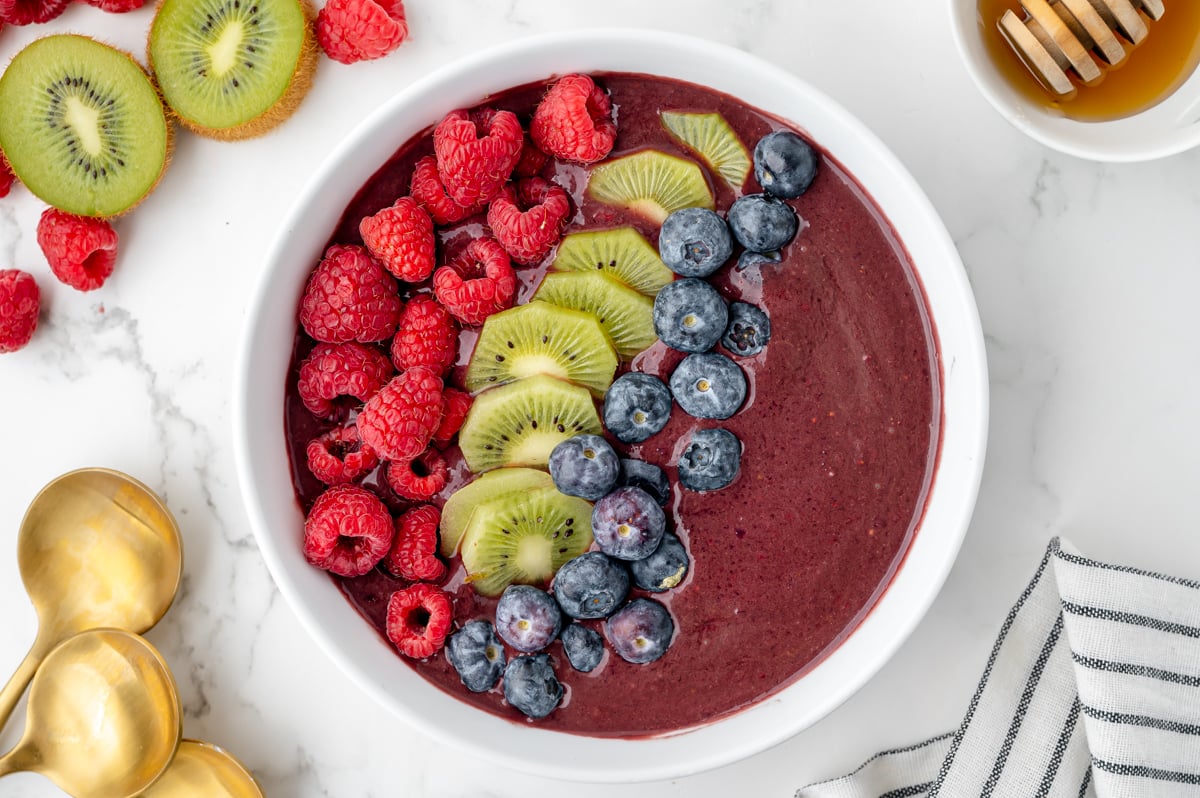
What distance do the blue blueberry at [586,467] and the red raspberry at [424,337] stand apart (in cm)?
29

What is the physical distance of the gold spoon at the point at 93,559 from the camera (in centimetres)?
220

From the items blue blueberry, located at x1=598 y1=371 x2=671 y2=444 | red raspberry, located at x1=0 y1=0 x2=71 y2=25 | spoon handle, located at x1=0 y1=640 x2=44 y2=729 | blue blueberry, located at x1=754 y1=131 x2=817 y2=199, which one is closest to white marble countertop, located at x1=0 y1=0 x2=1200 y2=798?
red raspberry, located at x1=0 y1=0 x2=71 y2=25

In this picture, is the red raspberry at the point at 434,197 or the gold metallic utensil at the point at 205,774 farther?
the gold metallic utensil at the point at 205,774

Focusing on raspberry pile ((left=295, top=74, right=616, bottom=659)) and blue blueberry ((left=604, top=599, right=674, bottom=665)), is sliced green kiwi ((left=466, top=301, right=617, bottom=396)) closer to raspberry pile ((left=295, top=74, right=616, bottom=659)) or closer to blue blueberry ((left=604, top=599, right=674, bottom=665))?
raspberry pile ((left=295, top=74, right=616, bottom=659))

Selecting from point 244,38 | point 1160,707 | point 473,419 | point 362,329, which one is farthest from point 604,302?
point 1160,707

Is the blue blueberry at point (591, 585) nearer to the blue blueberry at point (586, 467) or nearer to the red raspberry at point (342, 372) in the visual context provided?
the blue blueberry at point (586, 467)

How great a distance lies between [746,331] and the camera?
1.92 metres

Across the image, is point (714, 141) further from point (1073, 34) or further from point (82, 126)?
point (82, 126)

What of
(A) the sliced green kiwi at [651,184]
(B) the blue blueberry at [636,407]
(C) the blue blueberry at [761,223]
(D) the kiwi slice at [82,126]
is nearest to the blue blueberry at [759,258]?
(C) the blue blueberry at [761,223]

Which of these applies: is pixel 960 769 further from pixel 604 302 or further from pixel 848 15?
pixel 848 15

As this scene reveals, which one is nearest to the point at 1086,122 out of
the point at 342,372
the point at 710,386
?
the point at 710,386

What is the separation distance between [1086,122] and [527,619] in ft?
4.89

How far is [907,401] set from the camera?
6.50 ft

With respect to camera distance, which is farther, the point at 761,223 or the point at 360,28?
the point at 360,28
